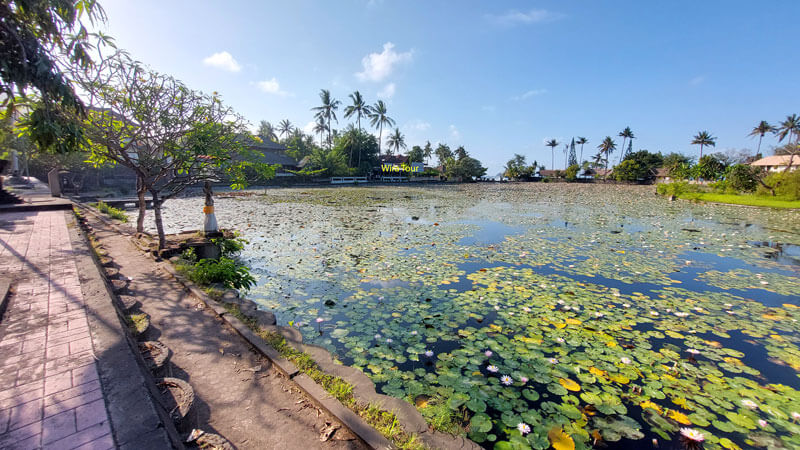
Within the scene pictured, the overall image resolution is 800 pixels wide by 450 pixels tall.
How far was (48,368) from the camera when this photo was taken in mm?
2070

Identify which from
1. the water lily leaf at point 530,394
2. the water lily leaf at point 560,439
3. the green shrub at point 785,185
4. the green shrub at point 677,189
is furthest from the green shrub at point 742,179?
the water lily leaf at point 560,439

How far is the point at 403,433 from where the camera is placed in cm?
204

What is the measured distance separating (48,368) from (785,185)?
3454 cm

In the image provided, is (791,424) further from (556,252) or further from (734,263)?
(734,263)

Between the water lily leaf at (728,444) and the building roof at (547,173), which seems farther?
the building roof at (547,173)

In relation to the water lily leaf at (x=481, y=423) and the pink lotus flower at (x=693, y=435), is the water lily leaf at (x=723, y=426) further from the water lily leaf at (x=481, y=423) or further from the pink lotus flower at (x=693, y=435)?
the water lily leaf at (x=481, y=423)

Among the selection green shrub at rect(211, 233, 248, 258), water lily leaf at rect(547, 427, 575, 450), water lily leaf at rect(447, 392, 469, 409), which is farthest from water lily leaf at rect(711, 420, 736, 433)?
green shrub at rect(211, 233, 248, 258)

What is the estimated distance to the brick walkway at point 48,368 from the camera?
1.57 metres

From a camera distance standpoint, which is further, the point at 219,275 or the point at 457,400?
the point at 219,275

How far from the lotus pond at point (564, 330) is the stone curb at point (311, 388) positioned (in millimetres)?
717

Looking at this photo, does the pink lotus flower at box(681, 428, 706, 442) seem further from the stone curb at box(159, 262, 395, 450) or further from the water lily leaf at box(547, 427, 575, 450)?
the stone curb at box(159, 262, 395, 450)

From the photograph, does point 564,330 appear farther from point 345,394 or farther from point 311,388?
point 311,388

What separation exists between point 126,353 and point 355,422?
171 centimetres

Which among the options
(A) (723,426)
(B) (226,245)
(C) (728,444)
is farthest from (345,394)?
(B) (226,245)
